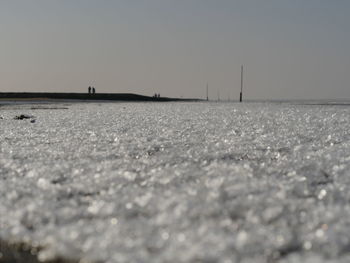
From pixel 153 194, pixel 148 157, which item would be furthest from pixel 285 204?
pixel 148 157

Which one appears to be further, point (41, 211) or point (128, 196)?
point (128, 196)

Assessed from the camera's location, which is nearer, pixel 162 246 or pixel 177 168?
pixel 162 246

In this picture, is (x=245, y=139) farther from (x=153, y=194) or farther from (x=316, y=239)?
(x=316, y=239)

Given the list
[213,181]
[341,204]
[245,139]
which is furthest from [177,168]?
[245,139]

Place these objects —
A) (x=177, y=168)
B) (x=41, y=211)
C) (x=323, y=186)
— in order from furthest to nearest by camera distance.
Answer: (x=177, y=168) → (x=323, y=186) → (x=41, y=211)

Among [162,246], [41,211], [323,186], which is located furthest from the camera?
[323,186]

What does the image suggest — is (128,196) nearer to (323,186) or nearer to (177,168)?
(177,168)

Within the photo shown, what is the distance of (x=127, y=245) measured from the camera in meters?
1.39

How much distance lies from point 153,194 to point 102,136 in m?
2.99

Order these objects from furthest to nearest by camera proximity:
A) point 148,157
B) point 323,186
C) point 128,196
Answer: point 148,157
point 323,186
point 128,196

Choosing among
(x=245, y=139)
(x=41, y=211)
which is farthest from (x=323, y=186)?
(x=245, y=139)

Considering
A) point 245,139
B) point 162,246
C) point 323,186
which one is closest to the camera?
point 162,246

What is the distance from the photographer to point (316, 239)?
142 centimetres

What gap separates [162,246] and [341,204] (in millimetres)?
950
